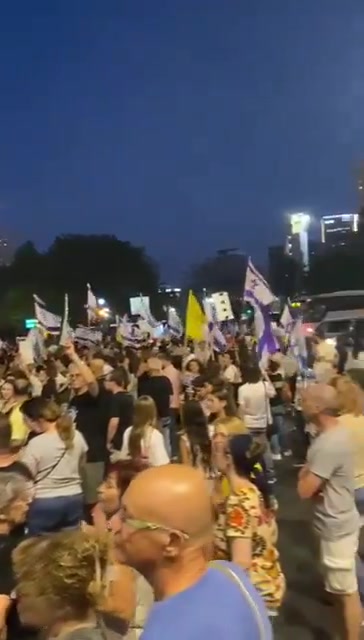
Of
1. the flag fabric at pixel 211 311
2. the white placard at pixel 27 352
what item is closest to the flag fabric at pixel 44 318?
the white placard at pixel 27 352

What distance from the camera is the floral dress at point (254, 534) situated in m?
4.80

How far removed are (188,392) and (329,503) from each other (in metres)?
6.71

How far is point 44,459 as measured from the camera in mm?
6941

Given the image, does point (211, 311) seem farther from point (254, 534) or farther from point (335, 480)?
point (254, 534)

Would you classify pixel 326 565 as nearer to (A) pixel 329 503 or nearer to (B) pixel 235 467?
(A) pixel 329 503

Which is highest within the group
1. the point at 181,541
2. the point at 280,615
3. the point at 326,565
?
the point at 181,541

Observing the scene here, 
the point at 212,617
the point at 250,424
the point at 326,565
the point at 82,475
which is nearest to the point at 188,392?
the point at 250,424

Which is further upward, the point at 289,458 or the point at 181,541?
the point at 181,541

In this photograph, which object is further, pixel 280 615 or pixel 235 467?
pixel 280 615

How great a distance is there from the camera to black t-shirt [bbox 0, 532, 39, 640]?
3.81 meters

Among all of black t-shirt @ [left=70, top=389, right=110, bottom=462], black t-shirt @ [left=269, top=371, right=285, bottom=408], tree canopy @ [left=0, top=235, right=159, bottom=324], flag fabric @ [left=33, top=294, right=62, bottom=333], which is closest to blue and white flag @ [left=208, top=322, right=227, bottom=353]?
black t-shirt @ [left=269, top=371, right=285, bottom=408]

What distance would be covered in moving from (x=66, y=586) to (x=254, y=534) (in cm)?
207

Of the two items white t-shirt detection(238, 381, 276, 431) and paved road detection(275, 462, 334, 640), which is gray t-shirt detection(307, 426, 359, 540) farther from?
white t-shirt detection(238, 381, 276, 431)

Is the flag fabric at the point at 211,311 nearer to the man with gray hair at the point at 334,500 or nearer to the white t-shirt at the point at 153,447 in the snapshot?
the white t-shirt at the point at 153,447
